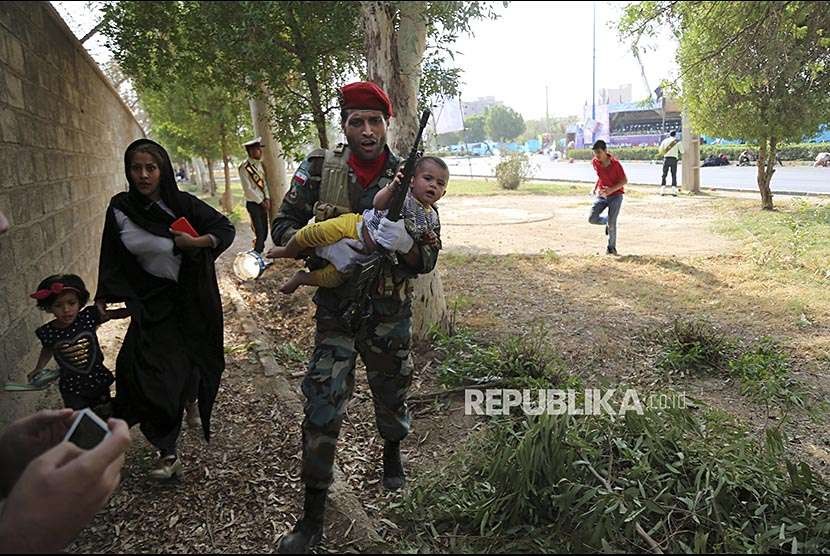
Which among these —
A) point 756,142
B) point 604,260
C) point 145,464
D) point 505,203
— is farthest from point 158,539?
point 505,203

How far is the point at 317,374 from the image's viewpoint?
2344mm

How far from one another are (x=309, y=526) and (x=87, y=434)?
102cm

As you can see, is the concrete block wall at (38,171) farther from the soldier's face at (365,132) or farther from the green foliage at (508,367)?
the green foliage at (508,367)

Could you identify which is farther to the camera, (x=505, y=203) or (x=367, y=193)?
(x=505, y=203)

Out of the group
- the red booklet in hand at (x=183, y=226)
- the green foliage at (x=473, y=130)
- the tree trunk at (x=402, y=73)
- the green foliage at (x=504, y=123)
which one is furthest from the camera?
the green foliage at (x=504, y=123)

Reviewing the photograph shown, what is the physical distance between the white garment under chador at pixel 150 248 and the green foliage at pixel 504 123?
225 ft

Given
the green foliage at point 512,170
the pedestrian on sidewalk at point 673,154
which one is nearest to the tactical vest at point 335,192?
the pedestrian on sidewalk at point 673,154

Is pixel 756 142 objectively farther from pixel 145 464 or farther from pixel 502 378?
pixel 145 464

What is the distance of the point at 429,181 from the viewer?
7.66 feet

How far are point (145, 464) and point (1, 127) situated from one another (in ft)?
5.82

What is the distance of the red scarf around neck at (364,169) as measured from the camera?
2.50 m

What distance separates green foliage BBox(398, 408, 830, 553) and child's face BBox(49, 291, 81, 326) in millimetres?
1627

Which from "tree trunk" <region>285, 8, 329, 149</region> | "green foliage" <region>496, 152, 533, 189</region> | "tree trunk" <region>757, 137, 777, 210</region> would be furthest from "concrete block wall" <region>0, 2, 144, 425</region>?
"green foliage" <region>496, 152, 533, 189</region>

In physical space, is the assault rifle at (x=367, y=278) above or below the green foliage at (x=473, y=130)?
below
